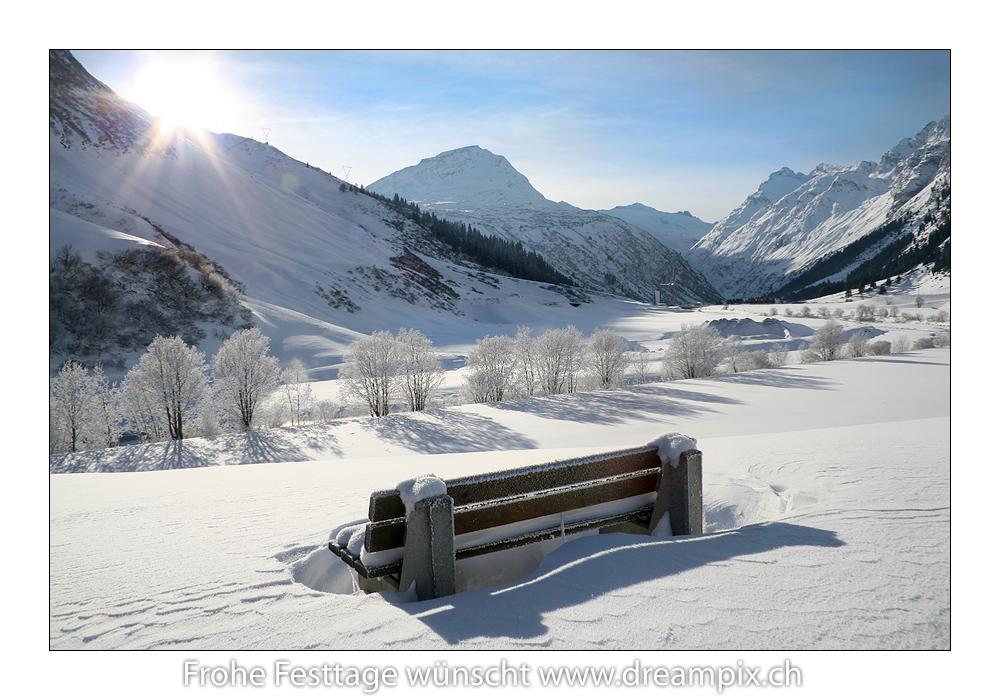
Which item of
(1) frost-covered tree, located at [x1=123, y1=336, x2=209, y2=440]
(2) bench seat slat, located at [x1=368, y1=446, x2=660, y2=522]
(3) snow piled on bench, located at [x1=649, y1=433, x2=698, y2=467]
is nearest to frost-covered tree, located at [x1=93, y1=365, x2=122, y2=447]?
(1) frost-covered tree, located at [x1=123, y1=336, x2=209, y2=440]

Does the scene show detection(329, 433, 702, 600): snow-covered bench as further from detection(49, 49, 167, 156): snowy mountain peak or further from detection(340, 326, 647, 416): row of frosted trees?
detection(49, 49, 167, 156): snowy mountain peak

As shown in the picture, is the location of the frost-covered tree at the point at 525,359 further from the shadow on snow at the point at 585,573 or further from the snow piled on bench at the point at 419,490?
the snow piled on bench at the point at 419,490

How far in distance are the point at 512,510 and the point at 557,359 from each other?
28.6 metres

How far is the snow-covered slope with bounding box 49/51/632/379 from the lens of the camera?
5644 centimetres

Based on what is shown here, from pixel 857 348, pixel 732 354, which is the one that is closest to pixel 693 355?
pixel 732 354

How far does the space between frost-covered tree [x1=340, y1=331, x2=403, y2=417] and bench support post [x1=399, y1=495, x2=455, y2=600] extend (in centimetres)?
2469

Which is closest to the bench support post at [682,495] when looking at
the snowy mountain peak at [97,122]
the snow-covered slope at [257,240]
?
the snow-covered slope at [257,240]

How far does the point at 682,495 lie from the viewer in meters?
5.38

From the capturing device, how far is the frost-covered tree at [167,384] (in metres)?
24.5

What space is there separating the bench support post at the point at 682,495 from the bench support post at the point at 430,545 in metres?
2.51
